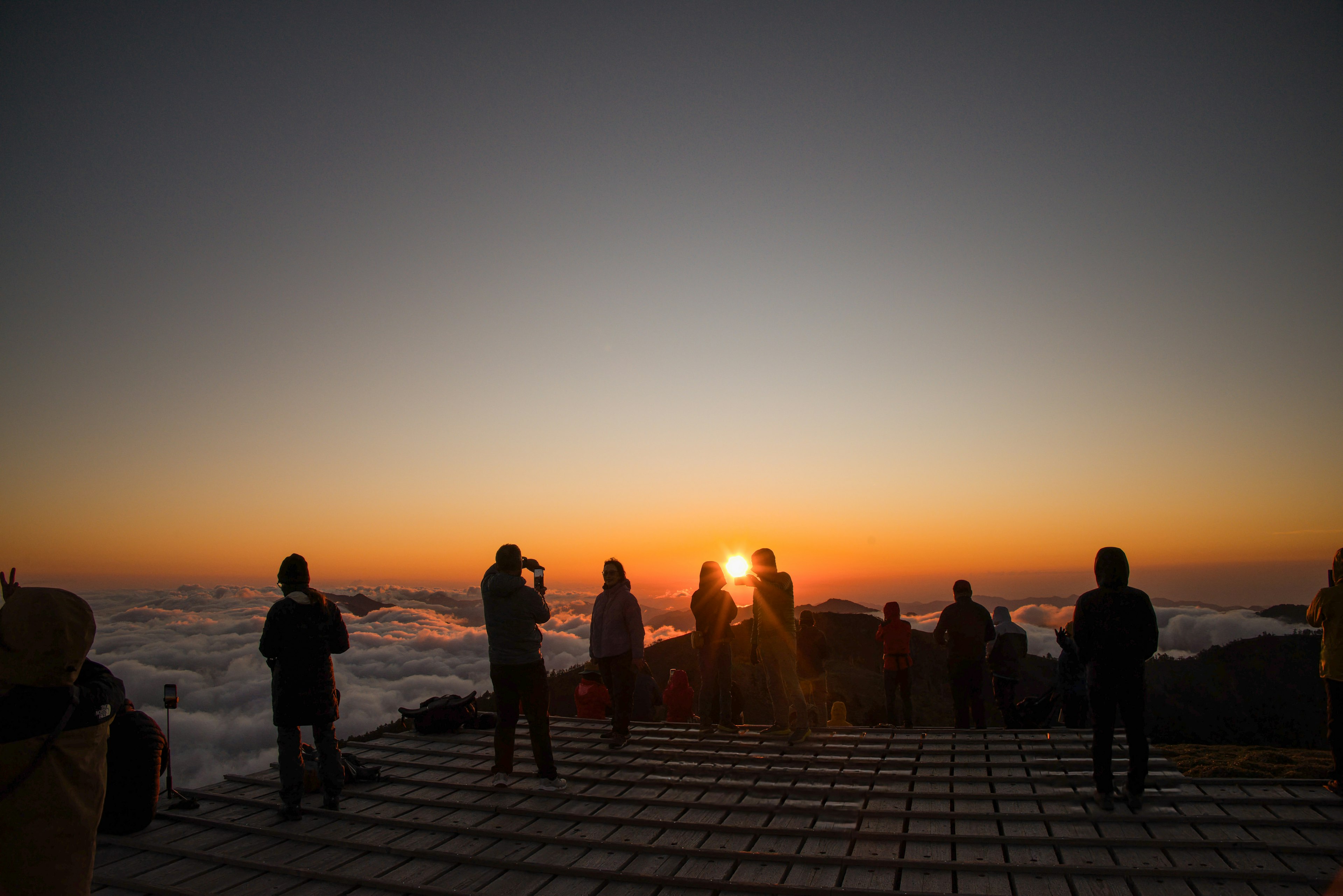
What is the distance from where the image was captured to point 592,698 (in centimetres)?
1201

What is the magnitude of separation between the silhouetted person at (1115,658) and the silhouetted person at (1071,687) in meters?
4.10

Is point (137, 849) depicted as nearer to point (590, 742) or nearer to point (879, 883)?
point (590, 742)

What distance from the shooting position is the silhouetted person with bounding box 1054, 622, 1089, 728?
1008cm

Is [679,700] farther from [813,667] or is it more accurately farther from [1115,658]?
[1115,658]

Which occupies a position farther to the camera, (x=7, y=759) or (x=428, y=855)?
(x=428, y=855)

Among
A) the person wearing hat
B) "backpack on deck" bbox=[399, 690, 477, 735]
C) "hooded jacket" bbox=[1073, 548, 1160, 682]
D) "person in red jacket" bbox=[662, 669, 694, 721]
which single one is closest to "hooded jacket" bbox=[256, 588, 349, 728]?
the person wearing hat

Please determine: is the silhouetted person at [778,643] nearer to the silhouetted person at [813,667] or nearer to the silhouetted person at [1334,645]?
the silhouetted person at [813,667]

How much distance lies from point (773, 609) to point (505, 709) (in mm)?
3737

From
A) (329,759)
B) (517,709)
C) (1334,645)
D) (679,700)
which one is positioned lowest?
(679,700)

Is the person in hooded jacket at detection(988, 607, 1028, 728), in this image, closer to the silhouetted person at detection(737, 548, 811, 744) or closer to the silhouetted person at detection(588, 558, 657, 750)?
the silhouetted person at detection(737, 548, 811, 744)

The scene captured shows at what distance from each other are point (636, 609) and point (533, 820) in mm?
3608

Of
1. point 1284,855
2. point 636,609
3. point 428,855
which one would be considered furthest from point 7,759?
point 1284,855

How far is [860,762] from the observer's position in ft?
25.9

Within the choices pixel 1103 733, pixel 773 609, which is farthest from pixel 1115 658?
pixel 773 609
